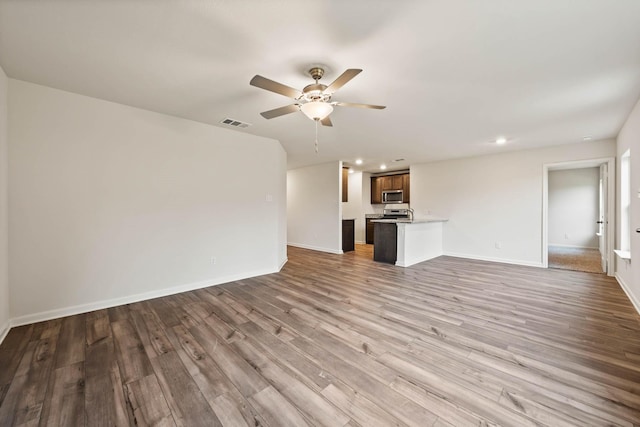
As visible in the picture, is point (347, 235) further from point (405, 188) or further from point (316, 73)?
point (316, 73)

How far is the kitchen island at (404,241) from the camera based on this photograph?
5.22 meters

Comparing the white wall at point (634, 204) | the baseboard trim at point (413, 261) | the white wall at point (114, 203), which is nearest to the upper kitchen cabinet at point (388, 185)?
the baseboard trim at point (413, 261)

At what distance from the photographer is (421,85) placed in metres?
2.56

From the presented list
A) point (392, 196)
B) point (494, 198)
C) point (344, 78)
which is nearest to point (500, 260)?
point (494, 198)

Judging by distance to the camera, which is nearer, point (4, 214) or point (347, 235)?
point (4, 214)

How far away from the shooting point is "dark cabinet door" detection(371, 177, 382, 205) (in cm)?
843

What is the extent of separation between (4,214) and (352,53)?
141 inches

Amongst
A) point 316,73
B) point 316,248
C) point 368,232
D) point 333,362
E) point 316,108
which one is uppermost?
point 316,73

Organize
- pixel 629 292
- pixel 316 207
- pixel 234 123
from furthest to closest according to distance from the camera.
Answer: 1. pixel 316 207
2. pixel 234 123
3. pixel 629 292

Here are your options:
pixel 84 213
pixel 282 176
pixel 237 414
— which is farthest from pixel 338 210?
pixel 237 414

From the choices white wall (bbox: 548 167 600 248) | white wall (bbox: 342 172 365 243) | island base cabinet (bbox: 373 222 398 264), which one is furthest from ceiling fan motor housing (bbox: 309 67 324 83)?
white wall (bbox: 548 167 600 248)

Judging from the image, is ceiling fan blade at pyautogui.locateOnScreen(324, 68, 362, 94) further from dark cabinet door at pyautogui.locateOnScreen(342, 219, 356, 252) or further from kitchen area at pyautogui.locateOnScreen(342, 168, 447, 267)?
dark cabinet door at pyautogui.locateOnScreen(342, 219, 356, 252)

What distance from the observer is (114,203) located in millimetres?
3098

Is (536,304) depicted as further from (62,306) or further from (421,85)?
(62,306)
